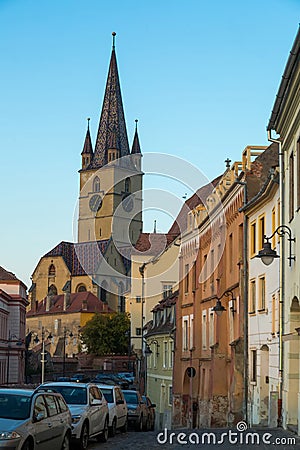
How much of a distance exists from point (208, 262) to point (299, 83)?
2643cm

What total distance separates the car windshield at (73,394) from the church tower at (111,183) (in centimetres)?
13890

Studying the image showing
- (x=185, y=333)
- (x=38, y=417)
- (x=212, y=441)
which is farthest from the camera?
(x=185, y=333)

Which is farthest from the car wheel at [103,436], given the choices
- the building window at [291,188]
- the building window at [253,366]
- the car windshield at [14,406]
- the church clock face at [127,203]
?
the church clock face at [127,203]

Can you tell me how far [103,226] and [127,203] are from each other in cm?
783

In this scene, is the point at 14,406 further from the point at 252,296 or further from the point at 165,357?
the point at 165,357

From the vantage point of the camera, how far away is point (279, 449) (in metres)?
18.1

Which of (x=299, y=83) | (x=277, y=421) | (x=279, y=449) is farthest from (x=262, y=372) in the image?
(x=299, y=83)

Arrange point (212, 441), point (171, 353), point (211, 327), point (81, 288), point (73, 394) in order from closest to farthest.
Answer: point (73, 394), point (212, 441), point (211, 327), point (171, 353), point (81, 288)

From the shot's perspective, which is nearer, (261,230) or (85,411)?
(85,411)

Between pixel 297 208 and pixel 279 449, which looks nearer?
pixel 279 449

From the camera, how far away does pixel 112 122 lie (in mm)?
165125

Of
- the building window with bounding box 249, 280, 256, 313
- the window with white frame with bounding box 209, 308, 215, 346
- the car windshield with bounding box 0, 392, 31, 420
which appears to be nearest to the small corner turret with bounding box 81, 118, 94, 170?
the window with white frame with bounding box 209, 308, 215, 346

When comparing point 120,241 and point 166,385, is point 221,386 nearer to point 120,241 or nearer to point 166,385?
point 166,385

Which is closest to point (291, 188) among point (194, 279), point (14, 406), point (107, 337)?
point (14, 406)
